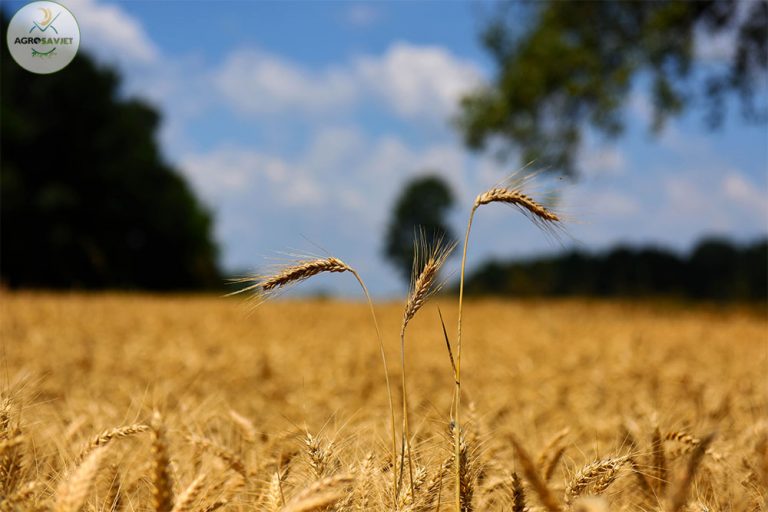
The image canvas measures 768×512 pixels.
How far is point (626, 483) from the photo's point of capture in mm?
1809

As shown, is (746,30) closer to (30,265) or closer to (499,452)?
(499,452)

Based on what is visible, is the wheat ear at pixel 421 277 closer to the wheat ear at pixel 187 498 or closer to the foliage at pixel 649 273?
the wheat ear at pixel 187 498

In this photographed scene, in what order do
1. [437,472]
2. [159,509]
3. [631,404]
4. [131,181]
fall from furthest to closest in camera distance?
[131,181], [631,404], [437,472], [159,509]

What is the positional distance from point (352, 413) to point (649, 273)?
64.0 feet

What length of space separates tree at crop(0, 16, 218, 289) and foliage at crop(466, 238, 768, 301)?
12.3 meters

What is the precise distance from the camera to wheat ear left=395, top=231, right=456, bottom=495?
1.16 m

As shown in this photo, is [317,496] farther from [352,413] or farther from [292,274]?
[352,413]

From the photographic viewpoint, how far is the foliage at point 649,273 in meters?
18.3

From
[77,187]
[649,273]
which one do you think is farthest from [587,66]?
[77,187]

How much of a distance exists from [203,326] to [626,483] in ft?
20.8

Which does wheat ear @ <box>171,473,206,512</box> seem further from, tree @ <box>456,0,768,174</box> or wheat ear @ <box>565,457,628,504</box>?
tree @ <box>456,0,768,174</box>

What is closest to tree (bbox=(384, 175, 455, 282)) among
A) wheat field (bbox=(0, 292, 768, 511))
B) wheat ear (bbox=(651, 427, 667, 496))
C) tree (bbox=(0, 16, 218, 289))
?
tree (bbox=(0, 16, 218, 289))

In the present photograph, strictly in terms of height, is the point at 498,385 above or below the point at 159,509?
below

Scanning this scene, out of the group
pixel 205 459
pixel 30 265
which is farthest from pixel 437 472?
pixel 30 265
